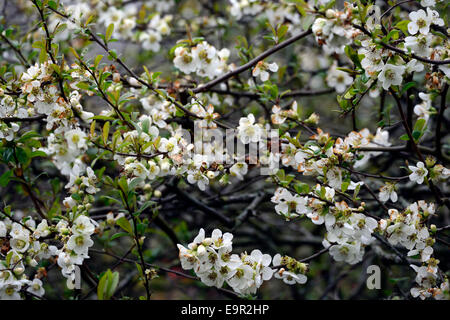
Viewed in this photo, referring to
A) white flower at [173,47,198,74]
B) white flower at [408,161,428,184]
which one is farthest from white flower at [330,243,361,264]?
white flower at [173,47,198,74]

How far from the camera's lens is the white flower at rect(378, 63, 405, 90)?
50.0 inches

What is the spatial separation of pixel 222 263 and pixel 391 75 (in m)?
0.81

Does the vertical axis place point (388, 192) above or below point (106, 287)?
above

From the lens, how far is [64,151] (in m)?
1.66

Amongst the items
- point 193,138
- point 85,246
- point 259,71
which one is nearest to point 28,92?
point 85,246

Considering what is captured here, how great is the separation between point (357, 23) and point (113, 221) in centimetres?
118

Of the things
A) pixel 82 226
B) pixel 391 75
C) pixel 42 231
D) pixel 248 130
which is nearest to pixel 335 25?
A: pixel 391 75

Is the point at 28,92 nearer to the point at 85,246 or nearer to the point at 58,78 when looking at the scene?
the point at 58,78

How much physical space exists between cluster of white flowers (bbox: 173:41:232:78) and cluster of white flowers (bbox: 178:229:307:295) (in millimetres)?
833

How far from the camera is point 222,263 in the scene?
1.24m

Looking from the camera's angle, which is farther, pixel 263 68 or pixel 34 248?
pixel 263 68

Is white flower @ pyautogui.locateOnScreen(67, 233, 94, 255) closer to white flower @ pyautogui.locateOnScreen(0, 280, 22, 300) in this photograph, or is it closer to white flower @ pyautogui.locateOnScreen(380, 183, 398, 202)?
white flower @ pyautogui.locateOnScreen(0, 280, 22, 300)

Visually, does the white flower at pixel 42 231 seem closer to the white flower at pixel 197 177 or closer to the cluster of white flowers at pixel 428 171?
the white flower at pixel 197 177

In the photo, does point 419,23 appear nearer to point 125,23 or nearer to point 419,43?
point 419,43
